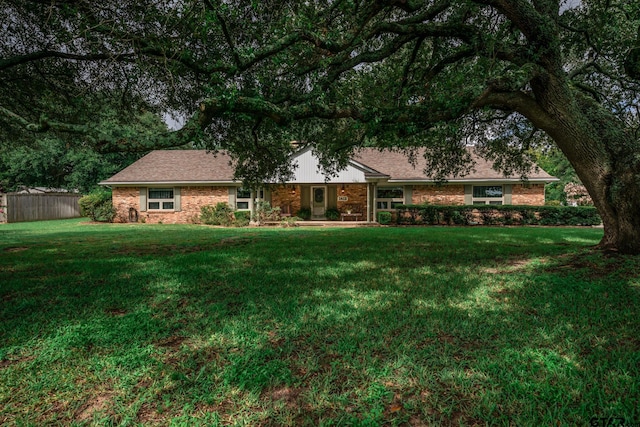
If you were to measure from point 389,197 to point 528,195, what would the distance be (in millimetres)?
8088

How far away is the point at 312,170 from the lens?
18.7m

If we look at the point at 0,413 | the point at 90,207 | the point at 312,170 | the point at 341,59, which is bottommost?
the point at 0,413

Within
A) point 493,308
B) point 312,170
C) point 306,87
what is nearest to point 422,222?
point 312,170

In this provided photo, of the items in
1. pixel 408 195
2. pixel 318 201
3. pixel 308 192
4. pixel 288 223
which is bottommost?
pixel 288 223

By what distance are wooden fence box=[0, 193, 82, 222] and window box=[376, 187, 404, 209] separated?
2338 centimetres

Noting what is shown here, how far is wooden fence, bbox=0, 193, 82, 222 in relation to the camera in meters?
21.1

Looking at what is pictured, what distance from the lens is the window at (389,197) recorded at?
2072cm

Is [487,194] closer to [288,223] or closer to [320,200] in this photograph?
[320,200]

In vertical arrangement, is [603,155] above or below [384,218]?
above

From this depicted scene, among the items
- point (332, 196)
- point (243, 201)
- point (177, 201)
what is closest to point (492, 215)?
point (332, 196)

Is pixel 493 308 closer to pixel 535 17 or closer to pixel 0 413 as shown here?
pixel 0 413

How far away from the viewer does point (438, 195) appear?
2011cm

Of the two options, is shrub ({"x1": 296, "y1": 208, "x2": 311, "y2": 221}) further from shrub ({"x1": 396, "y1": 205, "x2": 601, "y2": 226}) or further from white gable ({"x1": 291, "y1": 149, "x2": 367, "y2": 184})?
shrub ({"x1": 396, "y1": 205, "x2": 601, "y2": 226})

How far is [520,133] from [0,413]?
12980 millimetres
